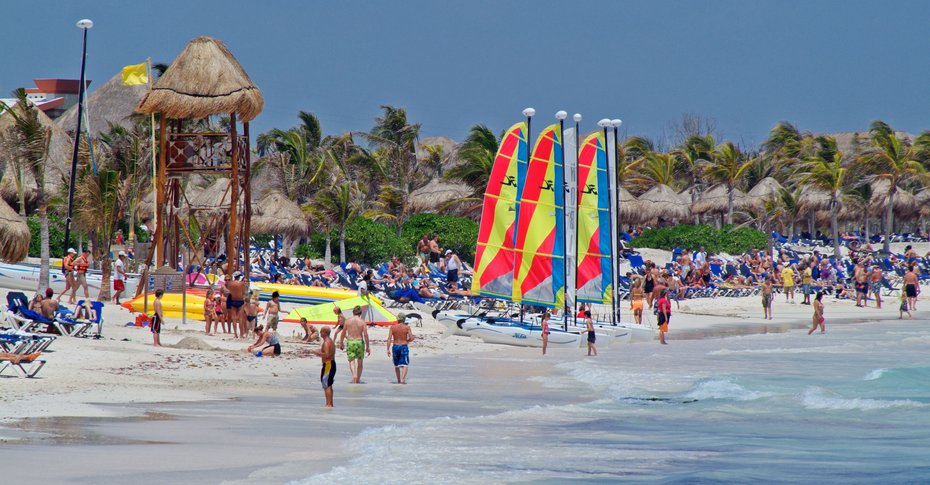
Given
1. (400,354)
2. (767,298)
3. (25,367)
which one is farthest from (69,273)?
(767,298)

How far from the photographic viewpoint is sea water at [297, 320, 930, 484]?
10.1m

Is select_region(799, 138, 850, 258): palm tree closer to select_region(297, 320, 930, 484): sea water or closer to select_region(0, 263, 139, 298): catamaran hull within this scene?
select_region(297, 320, 930, 484): sea water

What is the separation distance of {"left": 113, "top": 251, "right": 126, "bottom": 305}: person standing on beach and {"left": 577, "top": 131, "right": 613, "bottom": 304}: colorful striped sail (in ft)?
33.5

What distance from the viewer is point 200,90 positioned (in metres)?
24.2

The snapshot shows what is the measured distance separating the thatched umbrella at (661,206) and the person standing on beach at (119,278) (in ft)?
78.0

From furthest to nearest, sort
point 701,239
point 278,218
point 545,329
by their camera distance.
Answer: point 701,239 < point 278,218 < point 545,329

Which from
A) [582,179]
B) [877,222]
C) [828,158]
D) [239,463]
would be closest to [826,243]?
[828,158]

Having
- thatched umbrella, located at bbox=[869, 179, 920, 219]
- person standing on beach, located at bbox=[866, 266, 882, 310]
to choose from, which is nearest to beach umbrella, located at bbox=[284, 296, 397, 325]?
person standing on beach, located at bbox=[866, 266, 882, 310]

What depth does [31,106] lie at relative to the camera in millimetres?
23625

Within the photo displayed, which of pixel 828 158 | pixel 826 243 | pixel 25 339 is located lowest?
pixel 25 339

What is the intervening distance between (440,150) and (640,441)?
4666 cm

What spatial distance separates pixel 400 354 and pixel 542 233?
8.99 m

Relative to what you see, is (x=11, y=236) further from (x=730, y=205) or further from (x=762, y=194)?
(x=762, y=194)

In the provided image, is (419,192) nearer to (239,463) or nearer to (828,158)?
(828,158)
